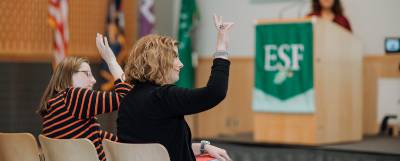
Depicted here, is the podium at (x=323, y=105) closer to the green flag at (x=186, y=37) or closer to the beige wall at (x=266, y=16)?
the beige wall at (x=266, y=16)

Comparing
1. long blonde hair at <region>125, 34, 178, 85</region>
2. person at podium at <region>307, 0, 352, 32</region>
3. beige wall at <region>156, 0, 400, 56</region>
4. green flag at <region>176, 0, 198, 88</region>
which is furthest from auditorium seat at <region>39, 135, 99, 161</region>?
green flag at <region>176, 0, 198, 88</region>

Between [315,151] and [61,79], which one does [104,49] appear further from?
[315,151]

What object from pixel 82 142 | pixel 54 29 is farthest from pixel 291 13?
pixel 82 142

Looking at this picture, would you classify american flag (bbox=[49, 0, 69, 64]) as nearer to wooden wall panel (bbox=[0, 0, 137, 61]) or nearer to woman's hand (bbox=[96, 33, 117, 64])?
wooden wall panel (bbox=[0, 0, 137, 61])

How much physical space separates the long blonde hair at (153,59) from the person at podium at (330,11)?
396 centimetres

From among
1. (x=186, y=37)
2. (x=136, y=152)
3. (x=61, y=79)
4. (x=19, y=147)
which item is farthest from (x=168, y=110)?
(x=186, y=37)

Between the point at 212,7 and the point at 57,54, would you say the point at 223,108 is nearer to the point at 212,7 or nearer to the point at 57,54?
the point at 212,7

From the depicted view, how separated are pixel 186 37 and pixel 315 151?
259 centimetres

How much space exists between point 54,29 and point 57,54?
273mm

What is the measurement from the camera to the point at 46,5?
690cm

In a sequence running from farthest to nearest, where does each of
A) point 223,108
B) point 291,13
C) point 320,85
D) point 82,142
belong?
point 223,108, point 291,13, point 320,85, point 82,142

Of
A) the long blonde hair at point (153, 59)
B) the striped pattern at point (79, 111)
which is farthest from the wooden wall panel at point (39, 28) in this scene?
the long blonde hair at point (153, 59)

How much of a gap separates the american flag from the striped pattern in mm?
3098

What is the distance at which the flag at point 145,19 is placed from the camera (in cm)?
756
